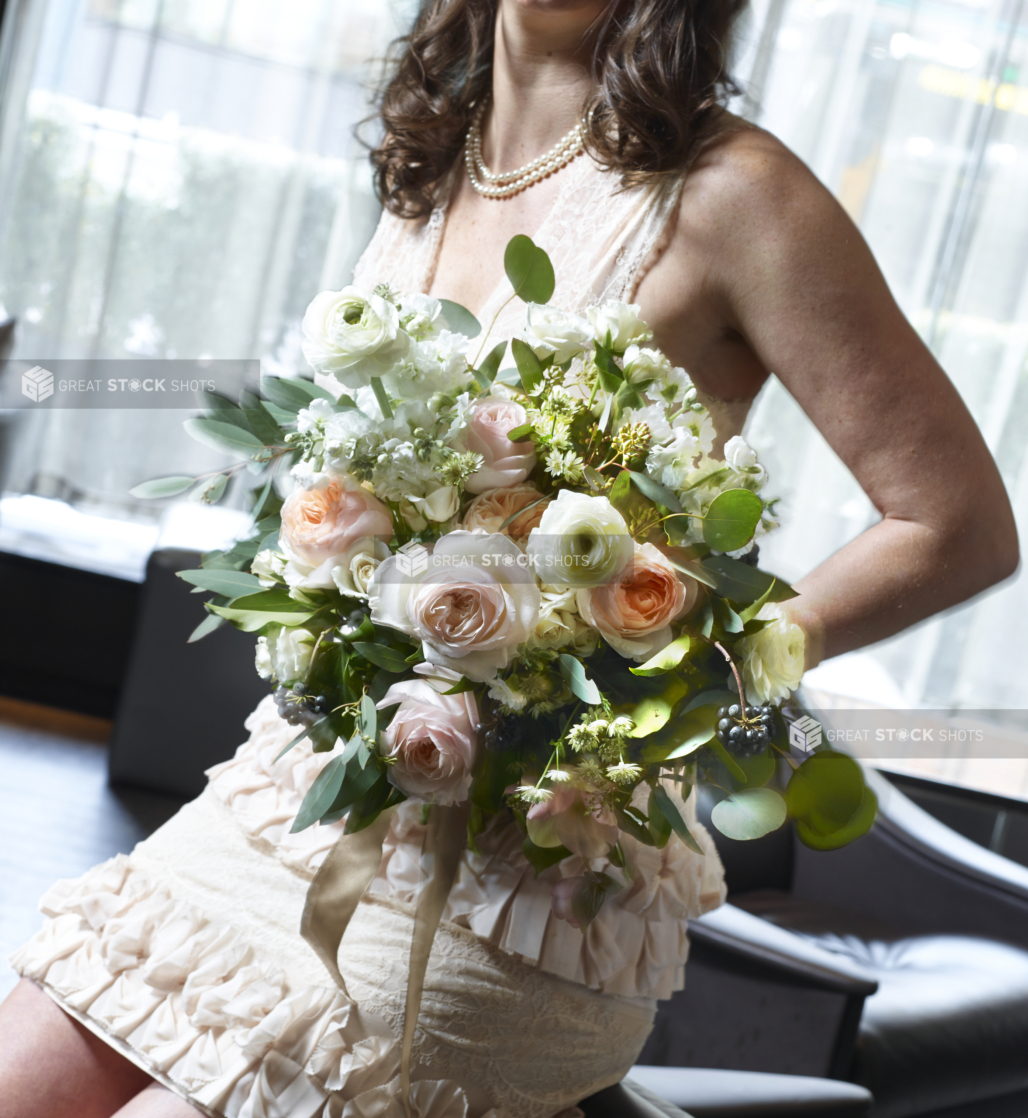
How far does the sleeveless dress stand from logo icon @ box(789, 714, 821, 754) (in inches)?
8.9

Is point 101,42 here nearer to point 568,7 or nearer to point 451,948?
point 568,7

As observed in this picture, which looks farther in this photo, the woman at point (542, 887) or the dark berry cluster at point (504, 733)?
the woman at point (542, 887)

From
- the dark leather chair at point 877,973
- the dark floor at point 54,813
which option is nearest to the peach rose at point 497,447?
the dark leather chair at point 877,973

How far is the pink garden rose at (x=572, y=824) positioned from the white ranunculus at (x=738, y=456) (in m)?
0.26

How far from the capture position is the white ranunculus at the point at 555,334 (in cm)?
84

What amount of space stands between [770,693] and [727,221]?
49 cm

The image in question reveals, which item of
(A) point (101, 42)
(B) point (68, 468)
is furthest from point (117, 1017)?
(A) point (101, 42)

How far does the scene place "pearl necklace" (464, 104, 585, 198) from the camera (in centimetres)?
123

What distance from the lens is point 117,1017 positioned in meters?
0.96

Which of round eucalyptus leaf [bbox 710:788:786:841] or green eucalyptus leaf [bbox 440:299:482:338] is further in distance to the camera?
green eucalyptus leaf [bbox 440:299:482:338]

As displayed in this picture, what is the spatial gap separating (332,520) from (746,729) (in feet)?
1.09

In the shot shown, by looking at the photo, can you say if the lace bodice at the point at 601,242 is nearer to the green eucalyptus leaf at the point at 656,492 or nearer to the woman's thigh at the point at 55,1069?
the green eucalyptus leaf at the point at 656,492

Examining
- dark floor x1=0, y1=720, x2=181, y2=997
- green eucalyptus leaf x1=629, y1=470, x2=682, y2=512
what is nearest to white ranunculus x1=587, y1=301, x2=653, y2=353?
green eucalyptus leaf x1=629, y1=470, x2=682, y2=512

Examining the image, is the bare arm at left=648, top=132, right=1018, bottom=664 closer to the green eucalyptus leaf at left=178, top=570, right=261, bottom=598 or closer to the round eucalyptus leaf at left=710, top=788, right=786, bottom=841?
the round eucalyptus leaf at left=710, top=788, right=786, bottom=841
